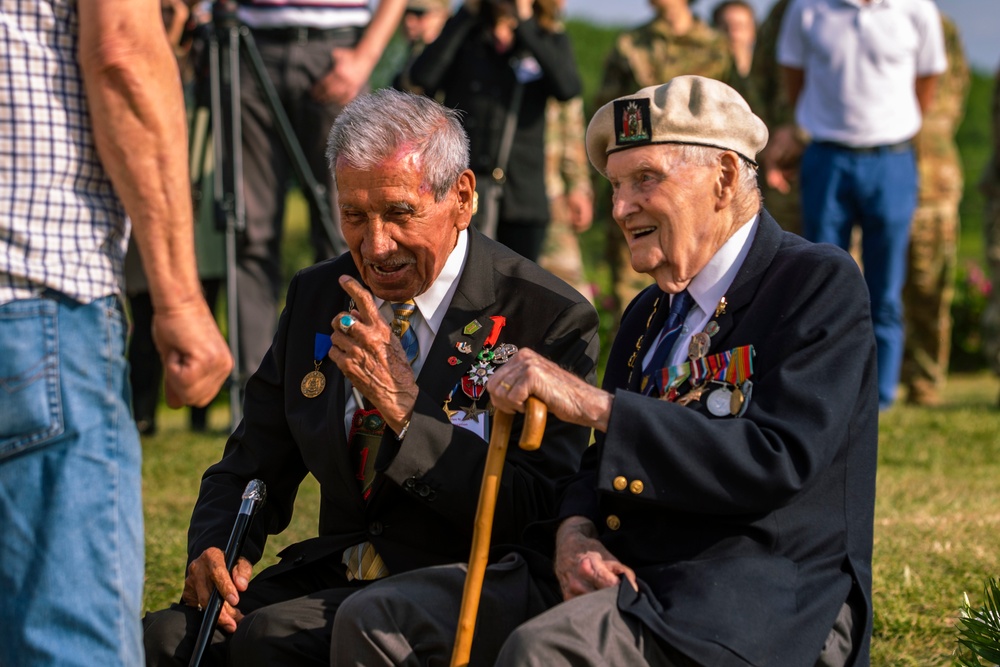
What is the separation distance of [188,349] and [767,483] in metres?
1.15

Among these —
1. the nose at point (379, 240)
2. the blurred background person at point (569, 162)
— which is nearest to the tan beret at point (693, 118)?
the nose at point (379, 240)

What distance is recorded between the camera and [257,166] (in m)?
6.76

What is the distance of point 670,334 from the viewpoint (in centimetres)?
322

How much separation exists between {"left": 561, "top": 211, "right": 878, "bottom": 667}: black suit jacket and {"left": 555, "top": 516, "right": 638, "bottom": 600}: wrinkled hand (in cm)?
6

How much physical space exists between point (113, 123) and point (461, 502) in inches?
46.4

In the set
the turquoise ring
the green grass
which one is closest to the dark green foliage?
the green grass

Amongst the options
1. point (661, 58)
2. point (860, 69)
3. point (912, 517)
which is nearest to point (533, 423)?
point (912, 517)

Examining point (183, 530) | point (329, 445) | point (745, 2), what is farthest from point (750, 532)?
point (745, 2)

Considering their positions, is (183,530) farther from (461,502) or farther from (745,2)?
(745,2)

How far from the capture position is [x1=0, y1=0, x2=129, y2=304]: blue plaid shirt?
2.51 m

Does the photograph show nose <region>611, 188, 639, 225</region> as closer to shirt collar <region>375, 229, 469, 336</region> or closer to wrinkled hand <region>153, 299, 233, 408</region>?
shirt collar <region>375, 229, 469, 336</region>

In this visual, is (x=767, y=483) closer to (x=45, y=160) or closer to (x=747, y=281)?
(x=747, y=281)

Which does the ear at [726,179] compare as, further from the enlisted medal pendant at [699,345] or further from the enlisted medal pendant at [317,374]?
the enlisted medal pendant at [317,374]

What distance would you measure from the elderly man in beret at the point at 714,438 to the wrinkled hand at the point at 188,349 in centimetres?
58
